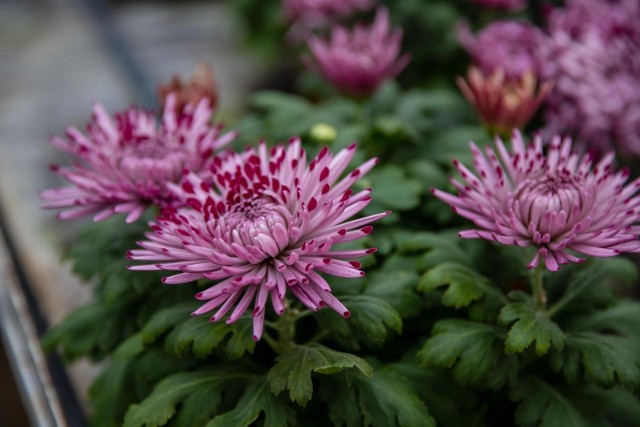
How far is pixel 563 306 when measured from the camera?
4.43ft

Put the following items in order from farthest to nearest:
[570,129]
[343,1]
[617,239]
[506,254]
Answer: [343,1], [570,129], [506,254], [617,239]

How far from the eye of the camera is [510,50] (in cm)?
189

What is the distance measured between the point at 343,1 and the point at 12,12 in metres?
3.40

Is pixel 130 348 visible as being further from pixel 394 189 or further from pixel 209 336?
pixel 394 189

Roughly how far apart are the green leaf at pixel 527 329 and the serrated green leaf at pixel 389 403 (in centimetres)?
19

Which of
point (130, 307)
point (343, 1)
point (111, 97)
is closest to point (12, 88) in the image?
point (111, 97)

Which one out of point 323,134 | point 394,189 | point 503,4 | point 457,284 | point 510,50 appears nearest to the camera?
point 457,284

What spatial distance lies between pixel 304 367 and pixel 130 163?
1.70 ft

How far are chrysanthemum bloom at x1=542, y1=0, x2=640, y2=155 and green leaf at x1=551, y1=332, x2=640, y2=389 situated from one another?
0.73m

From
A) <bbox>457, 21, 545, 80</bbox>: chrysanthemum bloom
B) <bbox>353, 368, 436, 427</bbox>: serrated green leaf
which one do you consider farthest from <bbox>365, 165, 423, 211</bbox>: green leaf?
<bbox>457, 21, 545, 80</bbox>: chrysanthemum bloom

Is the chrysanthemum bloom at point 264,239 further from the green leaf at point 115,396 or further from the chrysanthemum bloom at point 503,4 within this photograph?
the chrysanthemum bloom at point 503,4

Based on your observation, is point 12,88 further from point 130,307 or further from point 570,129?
point 570,129

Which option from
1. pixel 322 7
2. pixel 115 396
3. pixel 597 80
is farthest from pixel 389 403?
pixel 322 7

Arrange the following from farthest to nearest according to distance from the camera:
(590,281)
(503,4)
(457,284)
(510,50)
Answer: (503,4) → (510,50) → (590,281) → (457,284)
